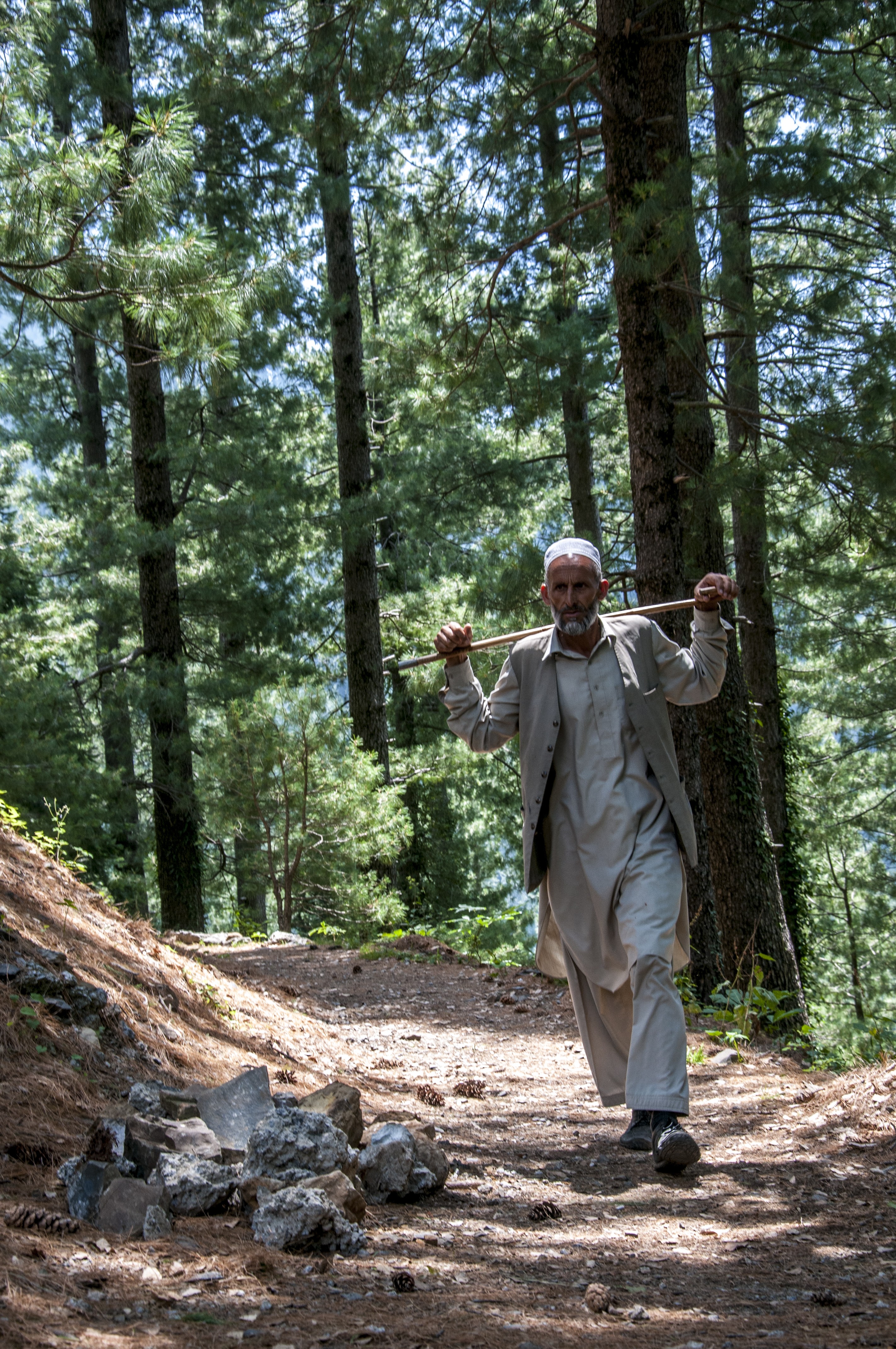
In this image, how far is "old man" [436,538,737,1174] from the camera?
156 inches

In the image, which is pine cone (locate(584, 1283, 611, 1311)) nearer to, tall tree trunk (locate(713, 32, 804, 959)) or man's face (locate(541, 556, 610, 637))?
man's face (locate(541, 556, 610, 637))

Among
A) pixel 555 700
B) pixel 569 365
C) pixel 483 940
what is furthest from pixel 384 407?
pixel 555 700

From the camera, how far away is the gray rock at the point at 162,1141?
2936mm

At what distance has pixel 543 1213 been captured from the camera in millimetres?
3277

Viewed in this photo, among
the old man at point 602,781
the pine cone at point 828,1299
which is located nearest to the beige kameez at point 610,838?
the old man at point 602,781

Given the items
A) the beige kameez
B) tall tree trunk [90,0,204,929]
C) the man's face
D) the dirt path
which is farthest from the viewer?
tall tree trunk [90,0,204,929]

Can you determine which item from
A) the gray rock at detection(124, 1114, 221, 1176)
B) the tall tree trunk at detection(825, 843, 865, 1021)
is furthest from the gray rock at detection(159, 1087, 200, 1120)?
the tall tree trunk at detection(825, 843, 865, 1021)

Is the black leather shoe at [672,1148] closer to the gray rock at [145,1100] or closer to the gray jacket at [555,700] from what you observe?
the gray jacket at [555,700]

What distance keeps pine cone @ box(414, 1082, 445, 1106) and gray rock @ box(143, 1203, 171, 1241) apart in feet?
7.80

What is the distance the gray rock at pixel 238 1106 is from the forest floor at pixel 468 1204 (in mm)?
278

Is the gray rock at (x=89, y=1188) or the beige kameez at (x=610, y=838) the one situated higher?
the beige kameez at (x=610, y=838)

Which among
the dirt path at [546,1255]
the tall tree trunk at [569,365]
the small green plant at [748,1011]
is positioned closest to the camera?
the dirt path at [546,1255]

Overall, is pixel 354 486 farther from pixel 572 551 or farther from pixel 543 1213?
pixel 543 1213

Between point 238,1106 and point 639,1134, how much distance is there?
1.41 m
